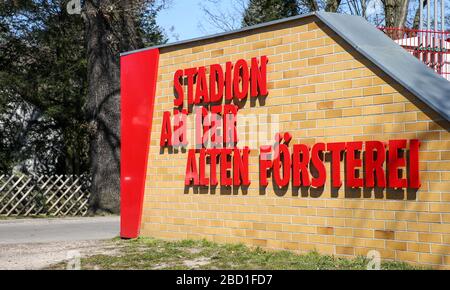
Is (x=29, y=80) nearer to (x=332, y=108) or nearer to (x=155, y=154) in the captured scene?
(x=155, y=154)

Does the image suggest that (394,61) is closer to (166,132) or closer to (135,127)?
(166,132)

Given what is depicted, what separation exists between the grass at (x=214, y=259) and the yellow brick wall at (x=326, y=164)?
17 centimetres

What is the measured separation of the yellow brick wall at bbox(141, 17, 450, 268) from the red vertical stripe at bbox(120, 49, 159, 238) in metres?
0.30

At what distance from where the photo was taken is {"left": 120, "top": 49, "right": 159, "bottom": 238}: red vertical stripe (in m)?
12.6

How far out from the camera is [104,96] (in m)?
20.1

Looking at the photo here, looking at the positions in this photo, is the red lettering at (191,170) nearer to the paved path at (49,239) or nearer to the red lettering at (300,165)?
the paved path at (49,239)

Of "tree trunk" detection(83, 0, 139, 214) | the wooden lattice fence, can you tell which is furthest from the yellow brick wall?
the wooden lattice fence

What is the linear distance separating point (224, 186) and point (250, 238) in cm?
90

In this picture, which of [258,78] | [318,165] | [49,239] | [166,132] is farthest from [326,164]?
[49,239]

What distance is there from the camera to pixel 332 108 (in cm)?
973

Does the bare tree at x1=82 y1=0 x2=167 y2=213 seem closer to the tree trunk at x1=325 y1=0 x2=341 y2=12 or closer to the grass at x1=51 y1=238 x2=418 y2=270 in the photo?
the grass at x1=51 y1=238 x2=418 y2=270

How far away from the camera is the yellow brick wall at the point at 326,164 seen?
8.57m

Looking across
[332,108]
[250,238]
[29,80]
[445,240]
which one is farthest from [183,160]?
[29,80]

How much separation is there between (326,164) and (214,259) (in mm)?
1838
